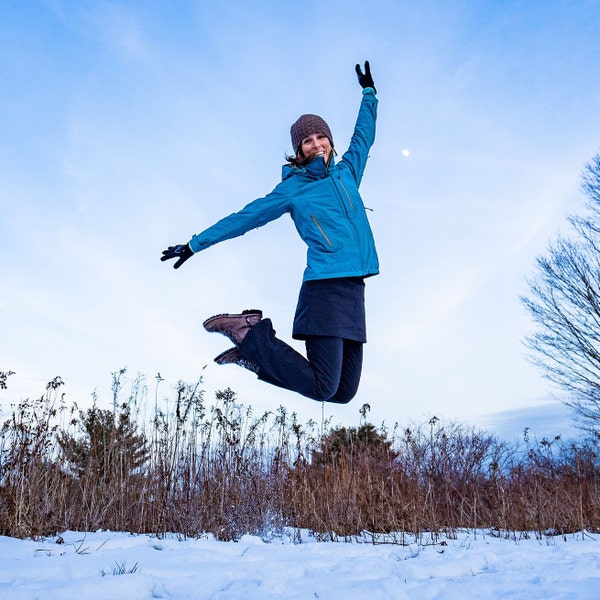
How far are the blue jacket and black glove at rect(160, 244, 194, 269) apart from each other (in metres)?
0.03

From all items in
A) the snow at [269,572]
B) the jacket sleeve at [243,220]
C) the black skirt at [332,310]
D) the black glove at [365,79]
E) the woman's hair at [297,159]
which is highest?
the black glove at [365,79]

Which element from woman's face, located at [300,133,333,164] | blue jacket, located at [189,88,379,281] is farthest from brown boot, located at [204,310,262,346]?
woman's face, located at [300,133,333,164]

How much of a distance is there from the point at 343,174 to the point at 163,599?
7.36 feet

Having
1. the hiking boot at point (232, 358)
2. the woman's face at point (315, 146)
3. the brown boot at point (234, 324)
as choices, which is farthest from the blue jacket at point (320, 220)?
the hiking boot at point (232, 358)

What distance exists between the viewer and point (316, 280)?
2764 mm

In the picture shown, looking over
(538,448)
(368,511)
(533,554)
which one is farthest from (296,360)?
(538,448)

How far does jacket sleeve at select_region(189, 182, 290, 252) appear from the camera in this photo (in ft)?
9.49

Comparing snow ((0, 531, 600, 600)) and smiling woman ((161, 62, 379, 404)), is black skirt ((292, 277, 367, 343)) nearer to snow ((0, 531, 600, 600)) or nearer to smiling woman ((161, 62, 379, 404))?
smiling woman ((161, 62, 379, 404))

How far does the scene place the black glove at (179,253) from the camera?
2893mm

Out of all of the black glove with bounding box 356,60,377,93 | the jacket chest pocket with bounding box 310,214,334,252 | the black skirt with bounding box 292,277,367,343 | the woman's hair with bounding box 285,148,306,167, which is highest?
the black glove with bounding box 356,60,377,93

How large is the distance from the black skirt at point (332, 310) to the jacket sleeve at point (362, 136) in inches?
30.5

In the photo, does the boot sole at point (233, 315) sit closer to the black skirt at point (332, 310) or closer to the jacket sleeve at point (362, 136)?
the black skirt at point (332, 310)

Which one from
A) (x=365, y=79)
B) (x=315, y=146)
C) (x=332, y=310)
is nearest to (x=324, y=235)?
(x=332, y=310)

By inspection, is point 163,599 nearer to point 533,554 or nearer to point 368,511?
point 533,554
